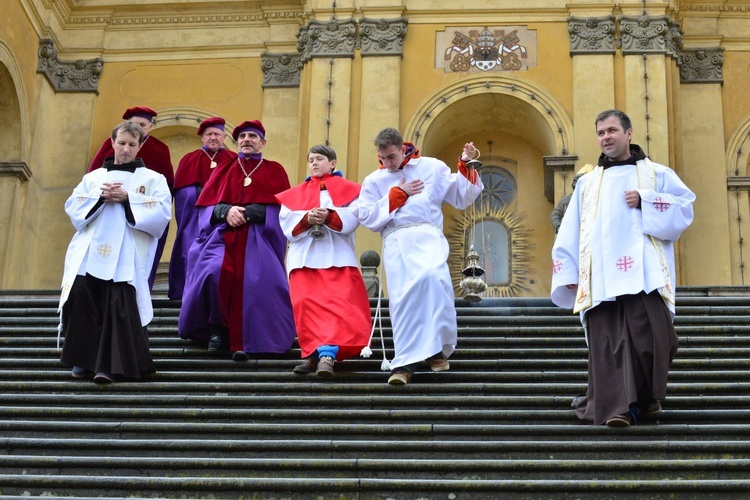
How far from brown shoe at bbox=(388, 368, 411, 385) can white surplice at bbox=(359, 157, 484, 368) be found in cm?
5

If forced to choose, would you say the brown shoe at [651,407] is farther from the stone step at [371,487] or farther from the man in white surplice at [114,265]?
the man in white surplice at [114,265]

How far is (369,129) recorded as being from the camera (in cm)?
1828

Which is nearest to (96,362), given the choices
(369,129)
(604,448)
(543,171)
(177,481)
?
(177,481)

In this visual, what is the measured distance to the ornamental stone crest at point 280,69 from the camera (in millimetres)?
19812

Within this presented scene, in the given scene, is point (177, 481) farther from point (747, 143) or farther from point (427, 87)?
point (747, 143)

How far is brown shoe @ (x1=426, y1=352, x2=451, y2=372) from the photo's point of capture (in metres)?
9.26

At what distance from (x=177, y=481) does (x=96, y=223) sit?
2949mm

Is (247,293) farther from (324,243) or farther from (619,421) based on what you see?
(619,421)

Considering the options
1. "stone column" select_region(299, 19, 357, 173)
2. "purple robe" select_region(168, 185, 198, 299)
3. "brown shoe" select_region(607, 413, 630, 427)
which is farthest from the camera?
"stone column" select_region(299, 19, 357, 173)

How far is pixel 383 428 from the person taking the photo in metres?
8.26

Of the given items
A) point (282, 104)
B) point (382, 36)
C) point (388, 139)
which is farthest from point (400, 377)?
point (282, 104)

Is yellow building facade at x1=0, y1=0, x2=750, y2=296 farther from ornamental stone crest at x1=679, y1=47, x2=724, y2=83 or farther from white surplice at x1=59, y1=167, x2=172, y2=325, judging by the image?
white surplice at x1=59, y1=167, x2=172, y2=325

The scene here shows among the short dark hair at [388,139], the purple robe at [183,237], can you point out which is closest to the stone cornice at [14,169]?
the purple robe at [183,237]

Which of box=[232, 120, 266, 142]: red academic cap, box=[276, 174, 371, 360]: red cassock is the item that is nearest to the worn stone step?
box=[276, 174, 371, 360]: red cassock
